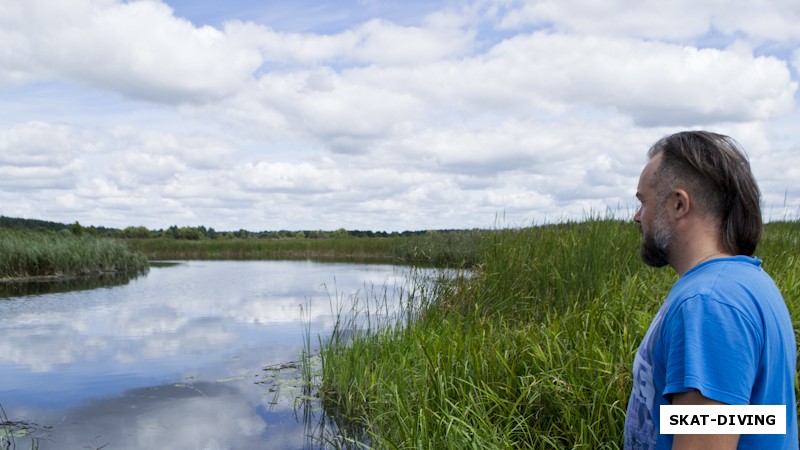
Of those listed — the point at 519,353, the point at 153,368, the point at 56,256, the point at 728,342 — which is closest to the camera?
the point at 728,342

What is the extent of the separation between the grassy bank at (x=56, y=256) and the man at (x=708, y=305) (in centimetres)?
2317

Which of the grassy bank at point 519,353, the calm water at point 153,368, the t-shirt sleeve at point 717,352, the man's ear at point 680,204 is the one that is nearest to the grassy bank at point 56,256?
the calm water at point 153,368

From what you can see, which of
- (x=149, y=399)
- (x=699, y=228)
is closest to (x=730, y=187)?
(x=699, y=228)

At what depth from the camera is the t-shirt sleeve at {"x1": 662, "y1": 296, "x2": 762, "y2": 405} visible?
1.31 m

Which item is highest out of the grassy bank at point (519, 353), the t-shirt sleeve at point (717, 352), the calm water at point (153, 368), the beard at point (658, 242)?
the beard at point (658, 242)

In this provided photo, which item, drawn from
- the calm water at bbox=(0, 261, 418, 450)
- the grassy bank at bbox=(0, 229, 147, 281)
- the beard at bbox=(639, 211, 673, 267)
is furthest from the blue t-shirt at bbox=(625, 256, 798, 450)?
the grassy bank at bbox=(0, 229, 147, 281)

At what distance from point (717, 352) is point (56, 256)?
80.4ft

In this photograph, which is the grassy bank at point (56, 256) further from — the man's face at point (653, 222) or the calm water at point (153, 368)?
the man's face at point (653, 222)

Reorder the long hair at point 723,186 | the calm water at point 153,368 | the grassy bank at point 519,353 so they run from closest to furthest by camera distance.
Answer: the long hair at point 723,186, the grassy bank at point 519,353, the calm water at point 153,368

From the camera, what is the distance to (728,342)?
1310 mm

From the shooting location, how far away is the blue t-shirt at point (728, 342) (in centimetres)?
131

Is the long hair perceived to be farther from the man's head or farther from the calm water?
the calm water

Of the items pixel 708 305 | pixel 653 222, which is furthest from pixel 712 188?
pixel 708 305

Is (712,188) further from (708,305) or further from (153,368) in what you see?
(153,368)
